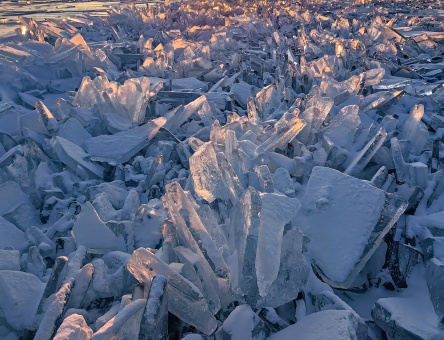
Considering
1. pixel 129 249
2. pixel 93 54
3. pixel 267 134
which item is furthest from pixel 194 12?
pixel 129 249

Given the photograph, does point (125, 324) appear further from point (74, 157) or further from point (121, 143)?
point (121, 143)

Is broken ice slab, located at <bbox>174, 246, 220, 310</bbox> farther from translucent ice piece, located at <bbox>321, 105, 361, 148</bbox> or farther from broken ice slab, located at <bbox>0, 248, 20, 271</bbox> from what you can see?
translucent ice piece, located at <bbox>321, 105, 361, 148</bbox>

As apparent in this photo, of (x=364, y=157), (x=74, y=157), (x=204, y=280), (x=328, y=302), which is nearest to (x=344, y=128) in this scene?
(x=364, y=157)

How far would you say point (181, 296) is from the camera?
1.03 meters

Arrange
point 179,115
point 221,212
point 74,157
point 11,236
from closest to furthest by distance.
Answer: point 221,212, point 11,236, point 74,157, point 179,115

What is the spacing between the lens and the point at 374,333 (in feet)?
3.57

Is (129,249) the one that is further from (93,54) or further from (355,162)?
(93,54)

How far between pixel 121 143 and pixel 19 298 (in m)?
1.33

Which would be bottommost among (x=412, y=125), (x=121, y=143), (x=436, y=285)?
(x=121, y=143)

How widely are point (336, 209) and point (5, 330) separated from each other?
1.06 meters

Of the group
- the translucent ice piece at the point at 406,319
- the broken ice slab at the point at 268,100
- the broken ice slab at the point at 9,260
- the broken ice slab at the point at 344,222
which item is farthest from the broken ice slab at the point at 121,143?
the translucent ice piece at the point at 406,319

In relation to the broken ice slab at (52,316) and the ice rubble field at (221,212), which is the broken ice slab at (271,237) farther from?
the broken ice slab at (52,316)

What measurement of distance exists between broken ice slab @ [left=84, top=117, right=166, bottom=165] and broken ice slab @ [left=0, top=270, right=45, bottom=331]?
1.08 metres

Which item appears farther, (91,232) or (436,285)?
(91,232)
